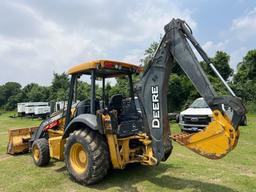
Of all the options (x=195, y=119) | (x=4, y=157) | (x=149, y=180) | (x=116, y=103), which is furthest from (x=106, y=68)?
(x=195, y=119)

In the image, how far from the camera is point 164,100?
5.34 m

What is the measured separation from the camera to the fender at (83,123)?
18.2 ft

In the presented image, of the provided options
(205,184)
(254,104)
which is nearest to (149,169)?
(205,184)

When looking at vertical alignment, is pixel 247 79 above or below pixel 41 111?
above

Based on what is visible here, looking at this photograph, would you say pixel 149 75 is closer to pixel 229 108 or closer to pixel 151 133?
pixel 151 133

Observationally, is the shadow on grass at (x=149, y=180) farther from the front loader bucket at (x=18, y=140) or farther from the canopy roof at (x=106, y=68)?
the front loader bucket at (x=18, y=140)

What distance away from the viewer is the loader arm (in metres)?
4.28

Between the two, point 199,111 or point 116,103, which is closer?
point 116,103

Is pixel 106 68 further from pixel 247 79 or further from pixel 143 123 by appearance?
pixel 247 79

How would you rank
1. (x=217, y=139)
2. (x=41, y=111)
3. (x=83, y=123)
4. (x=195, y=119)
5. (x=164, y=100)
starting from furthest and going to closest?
(x=41, y=111) < (x=195, y=119) < (x=83, y=123) < (x=164, y=100) < (x=217, y=139)

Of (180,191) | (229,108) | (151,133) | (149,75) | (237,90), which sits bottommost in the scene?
(180,191)

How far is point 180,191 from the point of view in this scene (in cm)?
516

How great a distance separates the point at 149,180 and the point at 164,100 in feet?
5.73

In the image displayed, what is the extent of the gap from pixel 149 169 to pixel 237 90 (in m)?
20.7
